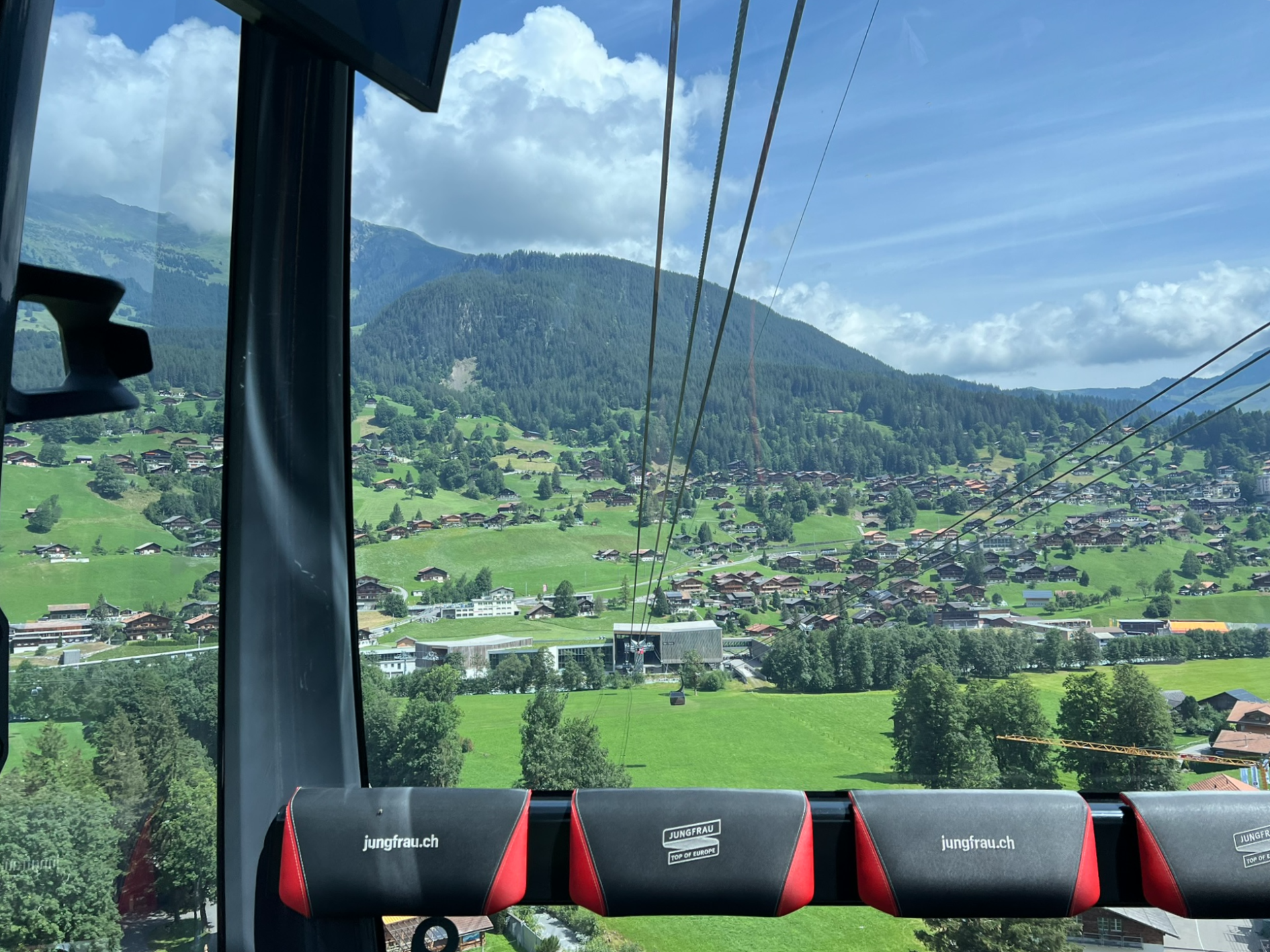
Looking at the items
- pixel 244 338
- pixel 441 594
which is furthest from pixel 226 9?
pixel 441 594

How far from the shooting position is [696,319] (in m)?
2.55

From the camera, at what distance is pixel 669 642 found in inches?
109

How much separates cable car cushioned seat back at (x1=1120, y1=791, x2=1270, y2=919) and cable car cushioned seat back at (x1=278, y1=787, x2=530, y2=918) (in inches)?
62.1

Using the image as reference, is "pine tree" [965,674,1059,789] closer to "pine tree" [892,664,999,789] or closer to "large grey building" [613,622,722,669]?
"pine tree" [892,664,999,789]

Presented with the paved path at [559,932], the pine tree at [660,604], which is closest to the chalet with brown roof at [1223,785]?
the pine tree at [660,604]

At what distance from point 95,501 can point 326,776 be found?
1.01 meters

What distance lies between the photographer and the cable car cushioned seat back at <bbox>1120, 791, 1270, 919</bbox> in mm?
2084

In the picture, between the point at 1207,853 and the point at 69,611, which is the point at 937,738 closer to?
the point at 1207,853

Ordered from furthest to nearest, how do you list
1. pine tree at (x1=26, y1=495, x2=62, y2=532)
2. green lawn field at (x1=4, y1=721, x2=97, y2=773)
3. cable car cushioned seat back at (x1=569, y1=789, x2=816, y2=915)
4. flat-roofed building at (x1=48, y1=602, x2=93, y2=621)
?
1. cable car cushioned seat back at (x1=569, y1=789, x2=816, y2=915)
2. flat-roofed building at (x1=48, y1=602, x2=93, y2=621)
3. green lawn field at (x1=4, y1=721, x2=97, y2=773)
4. pine tree at (x1=26, y1=495, x2=62, y2=532)

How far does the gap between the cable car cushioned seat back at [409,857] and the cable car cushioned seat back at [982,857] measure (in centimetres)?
91

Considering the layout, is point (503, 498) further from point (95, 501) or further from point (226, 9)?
point (226, 9)

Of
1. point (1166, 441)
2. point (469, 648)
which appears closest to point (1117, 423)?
point (1166, 441)

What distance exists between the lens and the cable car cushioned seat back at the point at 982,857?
2102 mm

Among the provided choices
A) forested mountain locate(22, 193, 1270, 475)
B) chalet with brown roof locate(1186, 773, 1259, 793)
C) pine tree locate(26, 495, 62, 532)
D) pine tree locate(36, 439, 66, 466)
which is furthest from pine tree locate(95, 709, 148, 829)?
chalet with brown roof locate(1186, 773, 1259, 793)
